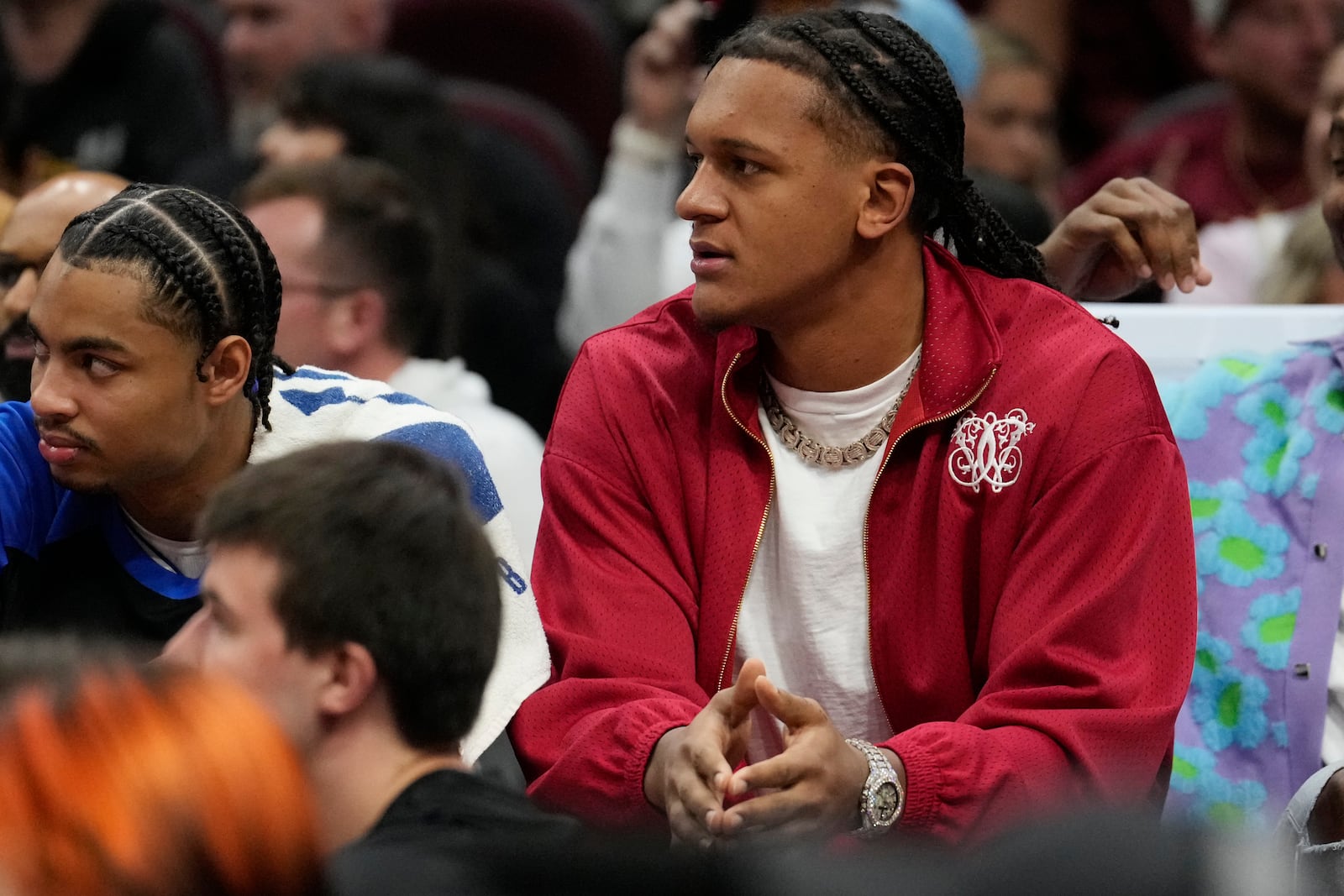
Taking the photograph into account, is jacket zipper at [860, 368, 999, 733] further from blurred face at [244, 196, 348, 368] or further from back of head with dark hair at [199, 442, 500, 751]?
blurred face at [244, 196, 348, 368]

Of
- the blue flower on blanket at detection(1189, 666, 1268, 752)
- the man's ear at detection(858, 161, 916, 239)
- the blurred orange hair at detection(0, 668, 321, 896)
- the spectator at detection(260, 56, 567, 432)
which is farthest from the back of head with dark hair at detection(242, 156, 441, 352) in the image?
the blurred orange hair at detection(0, 668, 321, 896)

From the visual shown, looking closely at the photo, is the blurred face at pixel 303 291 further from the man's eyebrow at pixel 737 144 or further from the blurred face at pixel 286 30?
the blurred face at pixel 286 30

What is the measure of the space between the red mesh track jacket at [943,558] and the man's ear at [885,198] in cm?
11

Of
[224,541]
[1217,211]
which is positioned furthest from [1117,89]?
[224,541]

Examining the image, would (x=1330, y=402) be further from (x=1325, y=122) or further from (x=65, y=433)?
(x=65, y=433)

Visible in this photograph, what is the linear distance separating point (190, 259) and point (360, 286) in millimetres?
1099

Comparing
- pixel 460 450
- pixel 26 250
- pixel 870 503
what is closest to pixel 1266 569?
pixel 870 503

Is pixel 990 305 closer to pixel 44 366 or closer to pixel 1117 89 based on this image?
pixel 44 366

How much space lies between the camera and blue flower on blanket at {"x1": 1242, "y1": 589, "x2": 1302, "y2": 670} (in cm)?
240

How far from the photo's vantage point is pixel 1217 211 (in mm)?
4227

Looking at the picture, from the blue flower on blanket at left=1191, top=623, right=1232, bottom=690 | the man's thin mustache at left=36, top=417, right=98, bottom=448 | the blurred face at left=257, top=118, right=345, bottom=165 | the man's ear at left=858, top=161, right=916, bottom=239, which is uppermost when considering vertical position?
the man's ear at left=858, top=161, right=916, bottom=239

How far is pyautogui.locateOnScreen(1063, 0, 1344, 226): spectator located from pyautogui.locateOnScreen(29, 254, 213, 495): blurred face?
99.8 inches

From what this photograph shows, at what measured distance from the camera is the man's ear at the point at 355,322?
3205mm

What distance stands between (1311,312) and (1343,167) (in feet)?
0.83
